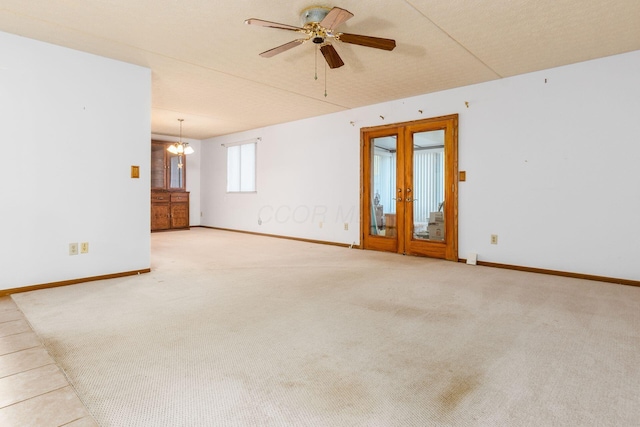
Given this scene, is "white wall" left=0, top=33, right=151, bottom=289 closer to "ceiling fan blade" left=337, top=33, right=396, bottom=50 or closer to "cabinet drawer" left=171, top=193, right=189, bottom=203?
"ceiling fan blade" left=337, top=33, right=396, bottom=50

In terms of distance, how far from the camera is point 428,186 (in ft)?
17.0

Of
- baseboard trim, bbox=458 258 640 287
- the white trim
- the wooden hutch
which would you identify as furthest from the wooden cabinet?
baseboard trim, bbox=458 258 640 287

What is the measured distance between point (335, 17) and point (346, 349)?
221cm

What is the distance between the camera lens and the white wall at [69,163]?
3.29 m

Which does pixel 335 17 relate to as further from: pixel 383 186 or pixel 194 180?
pixel 194 180

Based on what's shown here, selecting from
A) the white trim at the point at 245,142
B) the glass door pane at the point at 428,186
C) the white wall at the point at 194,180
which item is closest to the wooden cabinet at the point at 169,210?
the white wall at the point at 194,180

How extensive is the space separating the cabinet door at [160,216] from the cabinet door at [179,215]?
0.42 feet

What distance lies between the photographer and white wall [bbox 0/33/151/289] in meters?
3.29

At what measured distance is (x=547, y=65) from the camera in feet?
13.2

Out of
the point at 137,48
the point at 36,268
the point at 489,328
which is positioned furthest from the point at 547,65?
the point at 36,268

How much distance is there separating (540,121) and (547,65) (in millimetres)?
620

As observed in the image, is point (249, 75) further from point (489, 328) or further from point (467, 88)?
point (489, 328)

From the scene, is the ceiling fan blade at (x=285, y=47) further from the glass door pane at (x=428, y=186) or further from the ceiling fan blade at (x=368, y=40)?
the glass door pane at (x=428, y=186)

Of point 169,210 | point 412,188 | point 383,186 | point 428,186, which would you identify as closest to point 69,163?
point 383,186
